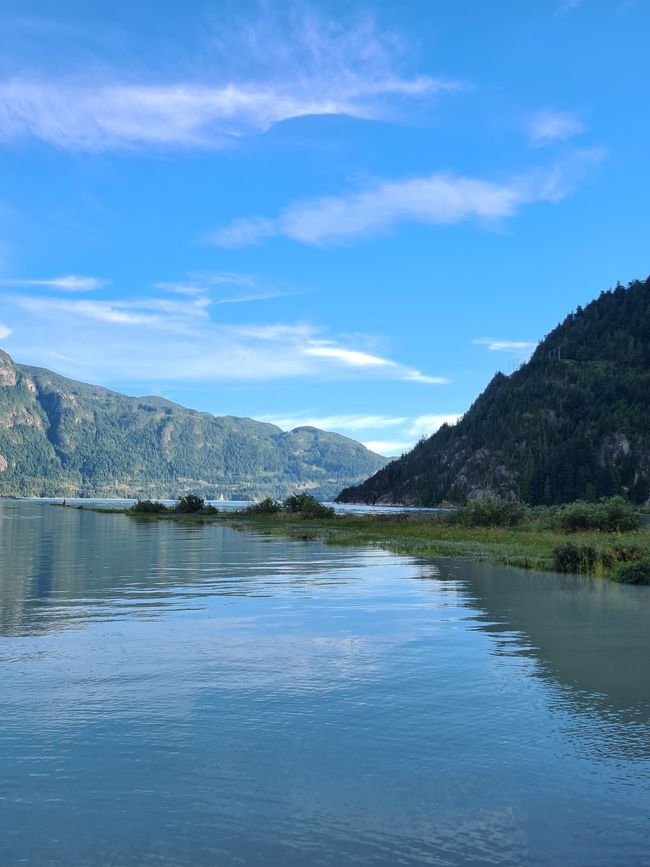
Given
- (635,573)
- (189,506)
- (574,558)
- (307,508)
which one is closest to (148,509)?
(189,506)

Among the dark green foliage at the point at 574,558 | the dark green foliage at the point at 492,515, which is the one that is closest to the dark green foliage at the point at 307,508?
the dark green foliage at the point at 492,515

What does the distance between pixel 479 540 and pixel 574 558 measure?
75.7ft

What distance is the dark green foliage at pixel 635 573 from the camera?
38906mm

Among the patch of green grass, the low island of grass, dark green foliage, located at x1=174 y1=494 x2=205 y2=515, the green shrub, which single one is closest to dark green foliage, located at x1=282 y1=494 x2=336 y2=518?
the low island of grass

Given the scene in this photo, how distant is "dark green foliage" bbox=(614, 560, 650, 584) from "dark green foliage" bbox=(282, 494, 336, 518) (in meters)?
83.6

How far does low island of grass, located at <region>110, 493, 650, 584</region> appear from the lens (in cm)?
4447

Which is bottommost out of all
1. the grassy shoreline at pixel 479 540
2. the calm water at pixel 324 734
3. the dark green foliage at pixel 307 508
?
the calm water at pixel 324 734

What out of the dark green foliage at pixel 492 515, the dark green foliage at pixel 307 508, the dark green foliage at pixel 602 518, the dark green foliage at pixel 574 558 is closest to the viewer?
the dark green foliage at pixel 574 558

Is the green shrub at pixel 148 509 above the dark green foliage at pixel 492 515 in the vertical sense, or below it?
below

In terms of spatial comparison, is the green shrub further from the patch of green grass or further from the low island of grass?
the patch of green grass

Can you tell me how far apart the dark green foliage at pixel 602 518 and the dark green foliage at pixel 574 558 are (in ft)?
78.1

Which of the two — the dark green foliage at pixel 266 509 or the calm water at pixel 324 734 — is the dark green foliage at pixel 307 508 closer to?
the dark green foliage at pixel 266 509

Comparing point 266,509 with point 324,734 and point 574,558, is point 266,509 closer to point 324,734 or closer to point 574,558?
point 574,558

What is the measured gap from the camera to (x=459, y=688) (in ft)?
57.7
